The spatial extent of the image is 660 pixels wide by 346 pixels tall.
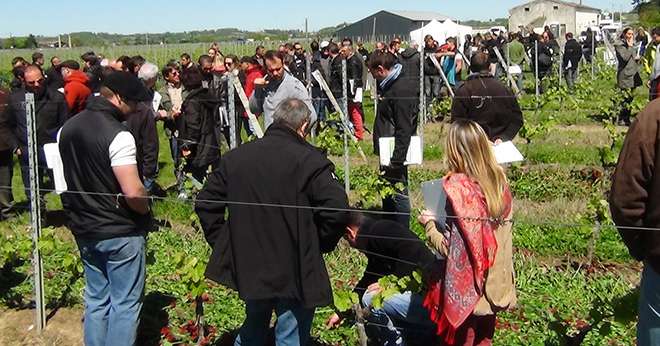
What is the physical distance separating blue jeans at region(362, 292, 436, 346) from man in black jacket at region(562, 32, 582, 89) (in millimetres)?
16481

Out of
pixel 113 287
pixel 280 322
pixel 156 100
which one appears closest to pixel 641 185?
pixel 280 322

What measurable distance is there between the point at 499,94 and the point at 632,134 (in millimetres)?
3832

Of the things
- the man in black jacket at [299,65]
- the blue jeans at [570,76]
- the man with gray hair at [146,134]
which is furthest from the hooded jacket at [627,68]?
the man with gray hair at [146,134]

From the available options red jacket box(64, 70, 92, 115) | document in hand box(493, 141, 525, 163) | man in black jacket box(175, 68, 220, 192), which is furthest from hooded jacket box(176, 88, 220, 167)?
document in hand box(493, 141, 525, 163)

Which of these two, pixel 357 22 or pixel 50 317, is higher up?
pixel 357 22

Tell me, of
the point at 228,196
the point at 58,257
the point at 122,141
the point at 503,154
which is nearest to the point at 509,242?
the point at 228,196

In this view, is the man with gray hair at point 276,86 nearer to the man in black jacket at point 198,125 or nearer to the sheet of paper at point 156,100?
the man in black jacket at point 198,125

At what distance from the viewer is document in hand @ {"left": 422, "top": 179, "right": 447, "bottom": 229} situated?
4168mm

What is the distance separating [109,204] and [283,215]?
3.88 ft

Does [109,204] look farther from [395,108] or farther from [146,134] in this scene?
[146,134]

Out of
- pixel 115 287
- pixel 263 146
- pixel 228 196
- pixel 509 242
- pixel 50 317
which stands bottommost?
pixel 50 317

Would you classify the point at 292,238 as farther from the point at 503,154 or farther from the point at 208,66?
the point at 208,66

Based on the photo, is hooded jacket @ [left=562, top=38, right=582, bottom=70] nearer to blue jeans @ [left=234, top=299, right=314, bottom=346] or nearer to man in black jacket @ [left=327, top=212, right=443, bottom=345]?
man in black jacket @ [left=327, top=212, right=443, bottom=345]

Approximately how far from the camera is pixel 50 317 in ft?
20.1
